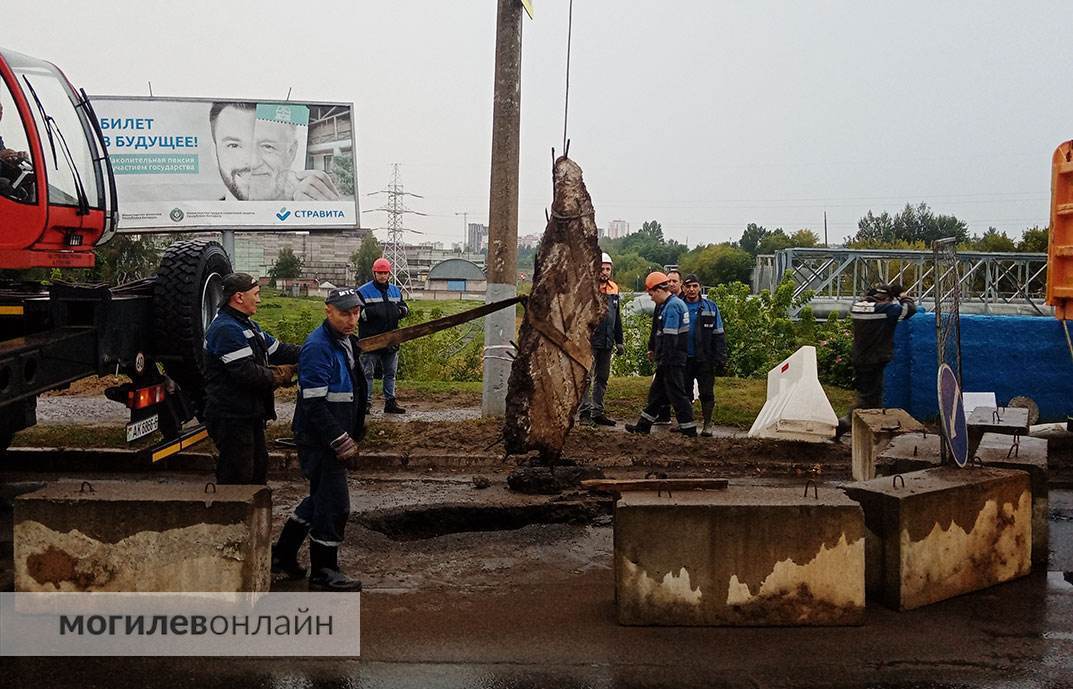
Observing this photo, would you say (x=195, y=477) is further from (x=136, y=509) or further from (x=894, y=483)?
(x=894, y=483)

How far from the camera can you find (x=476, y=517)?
8336 millimetres

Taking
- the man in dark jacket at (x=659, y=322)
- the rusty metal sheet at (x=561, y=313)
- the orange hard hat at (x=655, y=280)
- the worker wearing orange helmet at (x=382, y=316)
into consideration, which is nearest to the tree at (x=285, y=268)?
the worker wearing orange helmet at (x=382, y=316)

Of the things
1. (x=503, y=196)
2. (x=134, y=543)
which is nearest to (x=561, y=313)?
(x=134, y=543)

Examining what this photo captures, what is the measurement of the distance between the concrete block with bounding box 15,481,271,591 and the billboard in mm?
13572

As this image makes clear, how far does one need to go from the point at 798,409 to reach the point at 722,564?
535 centimetres

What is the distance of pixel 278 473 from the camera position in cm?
1002

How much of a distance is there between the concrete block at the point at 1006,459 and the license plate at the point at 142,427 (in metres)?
5.91

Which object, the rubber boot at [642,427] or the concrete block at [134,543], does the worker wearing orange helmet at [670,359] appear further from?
the concrete block at [134,543]

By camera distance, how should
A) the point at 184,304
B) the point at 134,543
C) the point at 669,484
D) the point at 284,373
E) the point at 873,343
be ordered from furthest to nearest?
the point at 873,343
the point at 184,304
the point at 284,373
the point at 669,484
the point at 134,543

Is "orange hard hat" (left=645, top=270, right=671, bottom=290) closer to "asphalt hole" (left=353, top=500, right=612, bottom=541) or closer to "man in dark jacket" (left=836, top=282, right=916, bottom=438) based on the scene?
"man in dark jacket" (left=836, top=282, right=916, bottom=438)

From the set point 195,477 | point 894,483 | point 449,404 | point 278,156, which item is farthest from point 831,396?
point 278,156

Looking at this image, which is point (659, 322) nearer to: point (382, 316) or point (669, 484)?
point (382, 316)

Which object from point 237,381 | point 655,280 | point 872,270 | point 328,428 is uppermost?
point 872,270

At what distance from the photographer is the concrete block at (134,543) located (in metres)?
5.61
